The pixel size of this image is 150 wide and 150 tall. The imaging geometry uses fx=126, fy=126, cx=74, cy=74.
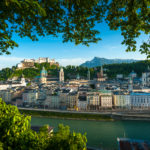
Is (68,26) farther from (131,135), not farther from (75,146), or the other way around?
(131,135)

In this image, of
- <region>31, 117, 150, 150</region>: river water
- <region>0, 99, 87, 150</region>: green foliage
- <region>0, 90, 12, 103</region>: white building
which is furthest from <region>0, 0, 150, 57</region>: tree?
<region>0, 90, 12, 103</region>: white building

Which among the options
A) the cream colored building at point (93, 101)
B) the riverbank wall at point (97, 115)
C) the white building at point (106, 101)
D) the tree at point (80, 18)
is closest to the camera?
the tree at point (80, 18)

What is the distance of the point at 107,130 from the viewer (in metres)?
13.2

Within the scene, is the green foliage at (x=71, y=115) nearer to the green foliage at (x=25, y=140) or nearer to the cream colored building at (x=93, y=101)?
the cream colored building at (x=93, y=101)

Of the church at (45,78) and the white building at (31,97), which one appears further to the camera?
the church at (45,78)

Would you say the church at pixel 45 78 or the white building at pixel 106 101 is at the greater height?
the church at pixel 45 78

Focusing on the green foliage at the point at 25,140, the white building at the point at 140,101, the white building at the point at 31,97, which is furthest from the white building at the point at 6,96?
the green foliage at the point at 25,140

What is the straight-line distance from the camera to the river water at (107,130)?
35.1ft

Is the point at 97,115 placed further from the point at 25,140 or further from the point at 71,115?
the point at 25,140

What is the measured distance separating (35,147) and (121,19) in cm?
334

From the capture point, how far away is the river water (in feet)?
35.1

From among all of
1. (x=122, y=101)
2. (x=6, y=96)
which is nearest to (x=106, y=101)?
(x=122, y=101)

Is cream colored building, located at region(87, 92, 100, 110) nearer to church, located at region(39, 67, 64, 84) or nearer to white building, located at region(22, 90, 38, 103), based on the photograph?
white building, located at region(22, 90, 38, 103)

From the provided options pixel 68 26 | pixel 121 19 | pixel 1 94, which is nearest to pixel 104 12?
pixel 121 19
